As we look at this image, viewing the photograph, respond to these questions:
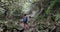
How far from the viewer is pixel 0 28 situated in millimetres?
3363

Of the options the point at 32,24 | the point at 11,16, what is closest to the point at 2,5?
the point at 11,16

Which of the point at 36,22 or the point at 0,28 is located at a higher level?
the point at 36,22

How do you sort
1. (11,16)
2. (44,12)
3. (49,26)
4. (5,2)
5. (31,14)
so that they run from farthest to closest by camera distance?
1. (5,2)
2. (11,16)
3. (31,14)
4. (44,12)
5. (49,26)

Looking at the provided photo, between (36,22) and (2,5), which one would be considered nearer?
(36,22)

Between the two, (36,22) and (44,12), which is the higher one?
(44,12)

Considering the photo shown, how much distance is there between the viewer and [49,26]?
2662 millimetres

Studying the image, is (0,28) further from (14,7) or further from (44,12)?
(44,12)

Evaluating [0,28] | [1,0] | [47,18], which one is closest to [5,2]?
[1,0]

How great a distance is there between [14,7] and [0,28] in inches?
28.4

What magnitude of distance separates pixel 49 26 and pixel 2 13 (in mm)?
1391

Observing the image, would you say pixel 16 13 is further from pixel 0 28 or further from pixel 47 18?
pixel 47 18

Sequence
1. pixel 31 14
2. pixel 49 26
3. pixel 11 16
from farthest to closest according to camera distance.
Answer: pixel 11 16
pixel 31 14
pixel 49 26

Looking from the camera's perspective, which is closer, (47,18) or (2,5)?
(47,18)

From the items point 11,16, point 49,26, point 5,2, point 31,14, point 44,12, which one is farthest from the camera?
point 5,2
